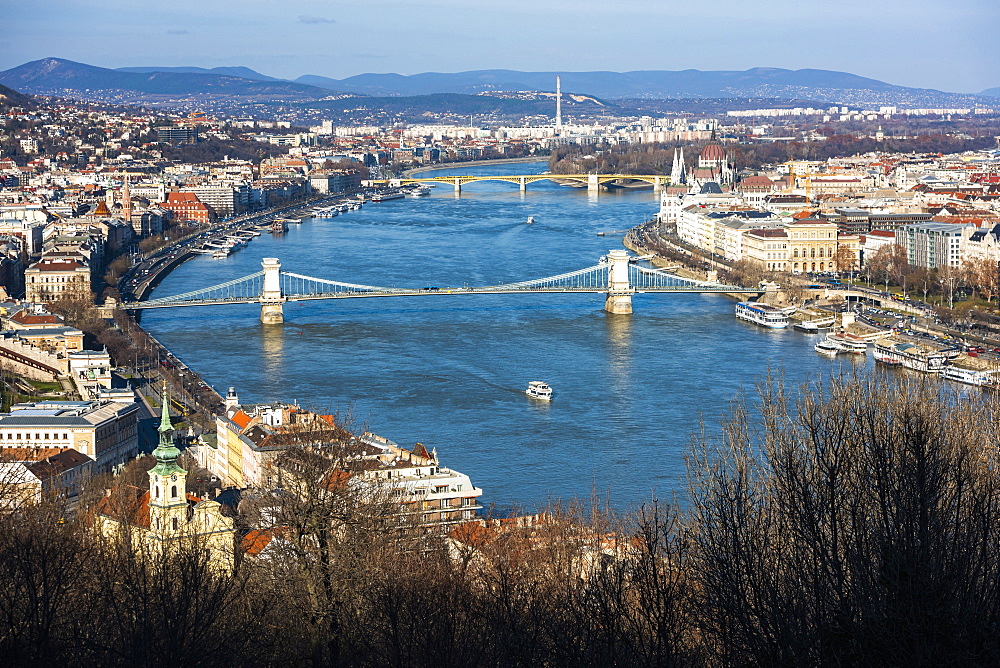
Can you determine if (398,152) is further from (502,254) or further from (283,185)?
(502,254)

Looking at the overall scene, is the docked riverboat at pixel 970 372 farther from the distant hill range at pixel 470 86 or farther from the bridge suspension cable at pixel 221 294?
the distant hill range at pixel 470 86

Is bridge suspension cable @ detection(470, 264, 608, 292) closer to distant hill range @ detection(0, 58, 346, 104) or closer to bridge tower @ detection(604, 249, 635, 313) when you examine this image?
bridge tower @ detection(604, 249, 635, 313)

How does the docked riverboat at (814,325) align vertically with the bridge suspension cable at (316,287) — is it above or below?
below

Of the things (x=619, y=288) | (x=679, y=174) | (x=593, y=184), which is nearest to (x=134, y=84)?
(x=593, y=184)

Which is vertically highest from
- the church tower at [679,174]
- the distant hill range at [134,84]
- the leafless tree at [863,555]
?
the distant hill range at [134,84]

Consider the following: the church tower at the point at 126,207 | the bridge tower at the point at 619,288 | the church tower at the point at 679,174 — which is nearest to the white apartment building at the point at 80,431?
the bridge tower at the point at 619,288

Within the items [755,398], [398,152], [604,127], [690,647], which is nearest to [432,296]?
[755,398]

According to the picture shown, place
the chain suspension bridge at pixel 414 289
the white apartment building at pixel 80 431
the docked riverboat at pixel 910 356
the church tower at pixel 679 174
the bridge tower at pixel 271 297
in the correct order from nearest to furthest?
the white apartment building at pixel 80 431, the docked riverboat at pixel 910 356, the bridge tower at pixel 271 297, the chain suspension bridge at pixel 414 289, the church tower at pixel 679 174

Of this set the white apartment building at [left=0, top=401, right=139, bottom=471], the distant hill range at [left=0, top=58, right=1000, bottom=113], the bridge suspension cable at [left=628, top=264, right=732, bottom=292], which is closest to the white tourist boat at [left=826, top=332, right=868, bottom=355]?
the bridge suspension cable at [left=628, top=264, right=732, bottom=292]
